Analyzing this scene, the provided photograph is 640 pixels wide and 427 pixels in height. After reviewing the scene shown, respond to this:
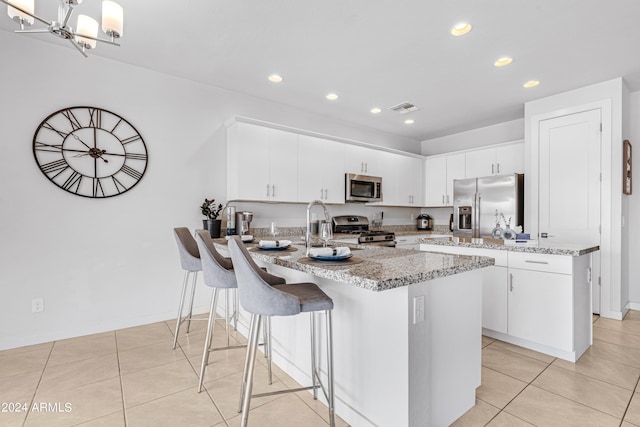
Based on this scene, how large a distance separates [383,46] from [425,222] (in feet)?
12.6

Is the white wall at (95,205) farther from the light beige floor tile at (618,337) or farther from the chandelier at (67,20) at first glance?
the light beige floor tile at (618,337)

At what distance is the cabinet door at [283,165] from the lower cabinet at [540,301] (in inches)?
85.6

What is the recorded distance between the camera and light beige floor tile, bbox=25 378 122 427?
1723 millimetres

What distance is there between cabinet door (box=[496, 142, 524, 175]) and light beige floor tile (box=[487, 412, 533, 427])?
147 inches

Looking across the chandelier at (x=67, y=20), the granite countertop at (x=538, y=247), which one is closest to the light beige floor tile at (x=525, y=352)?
the granite countertop at (x=538, y=247)

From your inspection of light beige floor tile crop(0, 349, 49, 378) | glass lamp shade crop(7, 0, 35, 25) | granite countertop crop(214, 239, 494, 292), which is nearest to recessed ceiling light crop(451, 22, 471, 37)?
granite countertop crop(214, 239, 494, 292)

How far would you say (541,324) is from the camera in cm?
247

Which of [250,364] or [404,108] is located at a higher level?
[404,108]

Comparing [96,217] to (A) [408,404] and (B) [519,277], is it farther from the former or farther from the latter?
(B) [519,277]

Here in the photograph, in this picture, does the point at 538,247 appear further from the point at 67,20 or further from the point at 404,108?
the point at 67,20

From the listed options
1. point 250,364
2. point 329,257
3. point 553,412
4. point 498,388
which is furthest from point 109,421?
point 553,412

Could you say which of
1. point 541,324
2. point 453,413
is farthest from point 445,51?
point 453,413

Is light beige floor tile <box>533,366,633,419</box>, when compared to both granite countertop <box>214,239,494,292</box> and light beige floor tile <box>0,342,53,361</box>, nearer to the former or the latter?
granite countertop <box>214,239,494,292</box>

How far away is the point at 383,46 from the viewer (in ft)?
9.07
